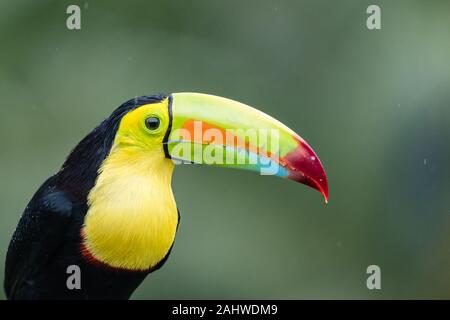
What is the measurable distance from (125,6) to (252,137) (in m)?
3.55

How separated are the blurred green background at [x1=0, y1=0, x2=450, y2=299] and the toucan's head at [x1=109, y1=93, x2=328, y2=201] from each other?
289 centimetres

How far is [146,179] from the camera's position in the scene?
9.70 feet

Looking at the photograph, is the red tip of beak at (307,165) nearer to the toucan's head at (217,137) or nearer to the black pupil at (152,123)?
the toucan's head at (217,137)

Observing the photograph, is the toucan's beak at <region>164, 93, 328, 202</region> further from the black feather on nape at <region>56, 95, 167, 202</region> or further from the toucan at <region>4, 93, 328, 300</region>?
the black feather on nape at <region>56, 95, 167, 202</region>

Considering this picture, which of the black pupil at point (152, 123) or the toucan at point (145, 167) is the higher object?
the black pupil at point (152, 123)

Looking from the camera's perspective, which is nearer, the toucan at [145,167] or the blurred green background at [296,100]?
the toucan at [145,167]

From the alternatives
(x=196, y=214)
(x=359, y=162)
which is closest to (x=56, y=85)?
(x=196, y=214)

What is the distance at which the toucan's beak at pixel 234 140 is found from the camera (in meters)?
2.93

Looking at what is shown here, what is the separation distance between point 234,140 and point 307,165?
26cm

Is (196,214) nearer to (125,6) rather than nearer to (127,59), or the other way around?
(127,59)

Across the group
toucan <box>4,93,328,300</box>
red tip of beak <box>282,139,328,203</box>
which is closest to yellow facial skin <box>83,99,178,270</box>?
toucan <box>4,93,328,300</box>

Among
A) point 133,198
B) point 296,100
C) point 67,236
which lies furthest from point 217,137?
point 296,100

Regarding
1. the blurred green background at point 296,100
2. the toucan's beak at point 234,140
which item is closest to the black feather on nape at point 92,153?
the toucan's beak at point 234,140

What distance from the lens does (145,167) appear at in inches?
117
